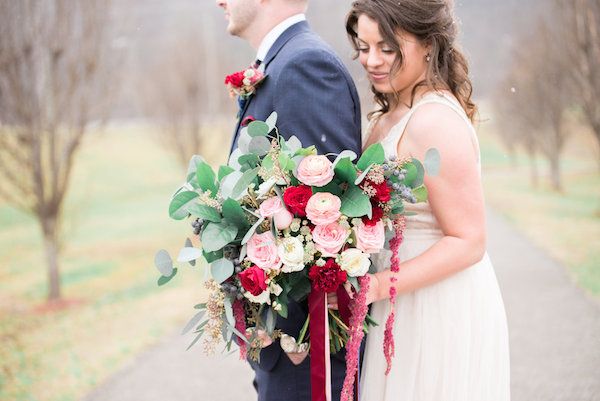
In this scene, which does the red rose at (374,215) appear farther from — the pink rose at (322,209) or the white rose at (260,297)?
the white rose at (260,297)

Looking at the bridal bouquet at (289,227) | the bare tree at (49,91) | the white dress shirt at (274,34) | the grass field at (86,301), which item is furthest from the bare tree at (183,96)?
the bridal bouquet at (289,227)

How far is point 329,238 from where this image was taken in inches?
81.4

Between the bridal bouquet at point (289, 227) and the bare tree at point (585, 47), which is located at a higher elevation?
the bare tree at point (585, 47)

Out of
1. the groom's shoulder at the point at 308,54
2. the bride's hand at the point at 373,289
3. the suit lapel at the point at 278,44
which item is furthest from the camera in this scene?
the suit lapel at the point at 278,44

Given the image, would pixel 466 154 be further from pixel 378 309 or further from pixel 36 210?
pixel 36 210

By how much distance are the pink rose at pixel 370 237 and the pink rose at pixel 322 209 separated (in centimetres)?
12

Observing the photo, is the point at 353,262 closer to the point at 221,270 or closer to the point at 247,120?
the point at 221,270

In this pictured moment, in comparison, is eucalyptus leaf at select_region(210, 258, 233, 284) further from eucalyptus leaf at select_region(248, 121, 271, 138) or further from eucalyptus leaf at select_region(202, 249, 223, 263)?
eucalyptus leaf at select_region(248, 121, 271, 138)

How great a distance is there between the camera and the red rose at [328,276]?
208 cm

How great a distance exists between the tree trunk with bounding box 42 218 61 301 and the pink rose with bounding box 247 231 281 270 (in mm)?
7618

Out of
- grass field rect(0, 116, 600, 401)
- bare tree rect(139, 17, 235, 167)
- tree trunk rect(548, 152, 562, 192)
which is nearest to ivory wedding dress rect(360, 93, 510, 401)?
grass field rect(0, 116, 600, 401)

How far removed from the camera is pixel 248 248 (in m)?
2.08

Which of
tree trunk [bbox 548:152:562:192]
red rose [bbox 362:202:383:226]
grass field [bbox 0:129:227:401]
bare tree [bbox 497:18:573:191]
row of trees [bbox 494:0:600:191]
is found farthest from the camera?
tree trunk [bbox 548:152:562:192]

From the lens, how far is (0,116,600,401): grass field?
21.3 ft
